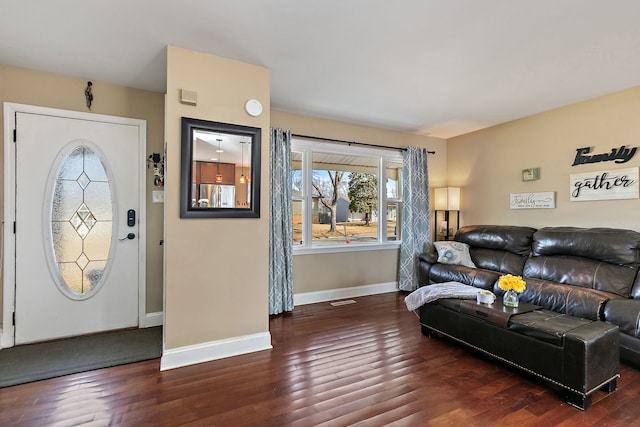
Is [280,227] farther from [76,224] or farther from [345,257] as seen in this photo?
[76,224]

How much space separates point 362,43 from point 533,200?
10.5 feet

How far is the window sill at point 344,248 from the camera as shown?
4.12m

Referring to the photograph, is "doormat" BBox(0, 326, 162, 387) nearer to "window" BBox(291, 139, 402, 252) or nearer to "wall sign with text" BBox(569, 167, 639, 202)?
"window" BBox(291, 139, 402, 252)

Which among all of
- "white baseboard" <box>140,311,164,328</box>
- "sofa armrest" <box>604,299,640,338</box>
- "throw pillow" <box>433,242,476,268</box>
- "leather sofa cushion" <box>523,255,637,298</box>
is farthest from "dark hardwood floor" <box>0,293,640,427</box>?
"throw pillow" <box>433,242,476,268</box>

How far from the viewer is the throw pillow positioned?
4.07 meters

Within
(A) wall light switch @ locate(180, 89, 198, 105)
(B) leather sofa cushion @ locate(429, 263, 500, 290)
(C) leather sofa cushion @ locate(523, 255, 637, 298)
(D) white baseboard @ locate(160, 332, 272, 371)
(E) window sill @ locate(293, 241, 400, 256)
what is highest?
(A) wall light switch @ locate(180, 89, 198, 105)

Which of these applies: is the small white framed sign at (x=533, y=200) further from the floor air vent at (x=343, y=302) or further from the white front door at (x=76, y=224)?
the white front door at (x=76, y=224)

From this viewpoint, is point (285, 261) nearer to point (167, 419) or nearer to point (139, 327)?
point (139, 327)

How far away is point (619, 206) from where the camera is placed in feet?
10.6

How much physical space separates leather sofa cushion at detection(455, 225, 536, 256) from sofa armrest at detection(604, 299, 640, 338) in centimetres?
119

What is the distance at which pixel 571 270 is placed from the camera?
3109 mm

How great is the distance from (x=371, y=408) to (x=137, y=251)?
2.75 meters

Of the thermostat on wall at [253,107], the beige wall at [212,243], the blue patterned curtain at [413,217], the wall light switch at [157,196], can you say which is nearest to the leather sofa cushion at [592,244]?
the blue patterned curtain at [413,217]

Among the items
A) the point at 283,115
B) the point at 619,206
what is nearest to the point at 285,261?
the point at 283,115
